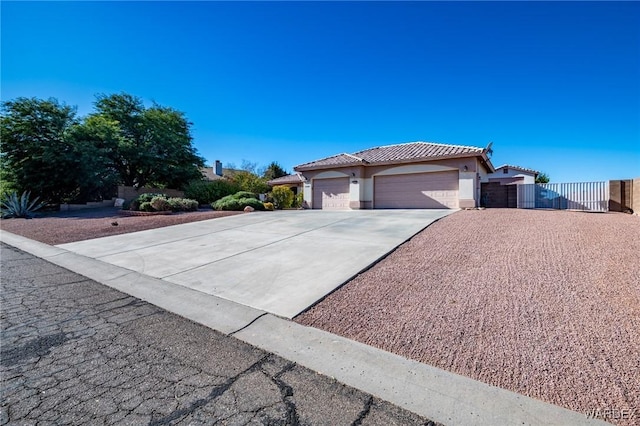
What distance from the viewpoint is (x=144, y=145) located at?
2166cm

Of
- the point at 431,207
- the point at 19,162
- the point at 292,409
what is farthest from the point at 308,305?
the point at 19,162

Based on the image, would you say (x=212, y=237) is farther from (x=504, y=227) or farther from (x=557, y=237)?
(x=557, y=237)

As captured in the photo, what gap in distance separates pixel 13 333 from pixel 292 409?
11.8ft

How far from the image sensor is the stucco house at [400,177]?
14453 millimetres

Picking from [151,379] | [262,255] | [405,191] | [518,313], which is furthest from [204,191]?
[518,313]

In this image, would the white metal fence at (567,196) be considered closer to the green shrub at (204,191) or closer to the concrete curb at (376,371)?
the concrete curb at (376,371)

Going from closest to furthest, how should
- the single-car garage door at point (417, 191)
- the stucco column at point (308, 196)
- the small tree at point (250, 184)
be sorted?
1. the single-car garage door at point (417, 191)
2. the stucco column at point (308, 196)
3. the small tree at point (250, 184)

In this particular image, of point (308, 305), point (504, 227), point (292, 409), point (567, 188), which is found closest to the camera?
point (292, 409)

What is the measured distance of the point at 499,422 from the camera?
6.93ft

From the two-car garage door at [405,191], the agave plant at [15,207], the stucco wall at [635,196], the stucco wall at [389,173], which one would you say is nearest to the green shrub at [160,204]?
the agave plant at [15,207]

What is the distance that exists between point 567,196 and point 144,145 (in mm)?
27790

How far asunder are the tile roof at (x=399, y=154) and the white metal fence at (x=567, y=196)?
23.5 feet

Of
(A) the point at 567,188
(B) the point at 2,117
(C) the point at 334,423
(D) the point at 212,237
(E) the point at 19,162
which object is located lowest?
(C) the point at 334,423

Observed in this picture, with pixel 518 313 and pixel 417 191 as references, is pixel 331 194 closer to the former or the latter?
pixel 417 191
